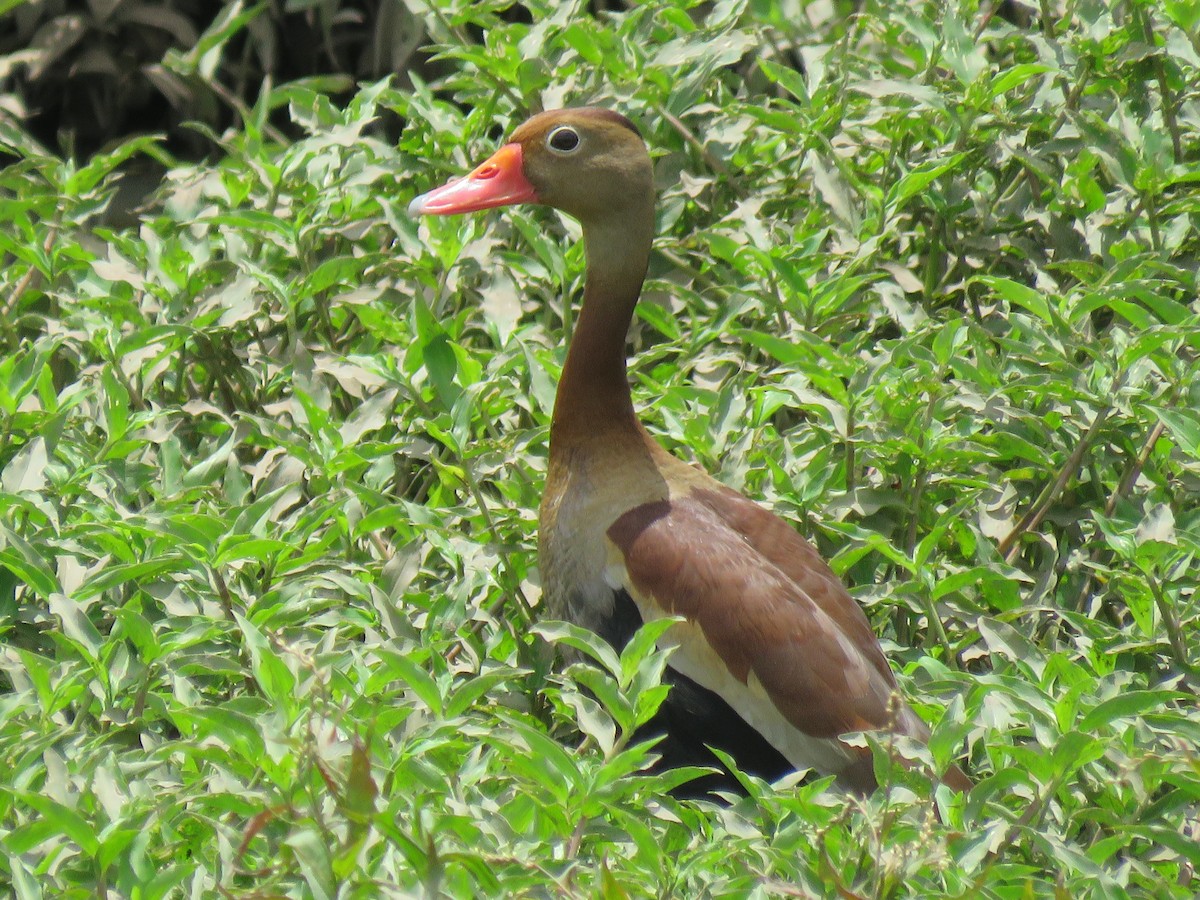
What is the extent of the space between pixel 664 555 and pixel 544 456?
61 cm

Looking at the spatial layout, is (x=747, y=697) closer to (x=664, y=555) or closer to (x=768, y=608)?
(x=768, y=608)

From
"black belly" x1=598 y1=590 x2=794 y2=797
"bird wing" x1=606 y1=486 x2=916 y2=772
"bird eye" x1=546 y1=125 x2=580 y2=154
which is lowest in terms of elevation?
"black belly" x1=598 y1=590 x2=794 y2=797

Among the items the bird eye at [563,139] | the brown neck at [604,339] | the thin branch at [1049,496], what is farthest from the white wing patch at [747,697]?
the bird eye at [563,139]

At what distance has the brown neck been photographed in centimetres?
311

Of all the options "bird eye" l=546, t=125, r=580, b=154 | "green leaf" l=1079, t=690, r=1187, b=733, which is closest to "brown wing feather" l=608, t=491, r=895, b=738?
"green leaf" l=1079, t=690, r=1187, b=733

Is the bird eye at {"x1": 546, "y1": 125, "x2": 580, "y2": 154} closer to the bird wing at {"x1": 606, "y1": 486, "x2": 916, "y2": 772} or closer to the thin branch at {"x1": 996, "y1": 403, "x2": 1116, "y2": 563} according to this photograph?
the bird wing at {"x1": 606, "y1": 486, "x2": 916, "y2": 772}

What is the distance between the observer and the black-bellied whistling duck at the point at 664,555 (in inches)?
112

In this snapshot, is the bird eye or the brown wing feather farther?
the bird eye

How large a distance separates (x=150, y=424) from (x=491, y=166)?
90 centimetres

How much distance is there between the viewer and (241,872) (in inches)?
75.1

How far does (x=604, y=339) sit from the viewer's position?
10.3ft

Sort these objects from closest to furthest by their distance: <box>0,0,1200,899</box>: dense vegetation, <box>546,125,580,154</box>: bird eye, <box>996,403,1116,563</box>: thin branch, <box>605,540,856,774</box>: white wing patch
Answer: <box>0,0,1200,899</box>: dense vegetation
<box>605,540,856,774</box>: white wing patch
<box>996,403,1116,563</box>: thin branch
<box>546,125,580,154</box>: bird eye

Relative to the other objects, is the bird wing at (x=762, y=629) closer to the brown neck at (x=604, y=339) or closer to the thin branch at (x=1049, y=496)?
the brown neck at (x=604, y=339)

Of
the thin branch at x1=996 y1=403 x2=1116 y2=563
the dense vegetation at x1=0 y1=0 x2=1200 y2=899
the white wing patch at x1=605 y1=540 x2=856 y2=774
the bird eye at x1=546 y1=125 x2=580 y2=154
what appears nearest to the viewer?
the dense vegetation at x1=0 y1=0 x2=1200 y2=899
